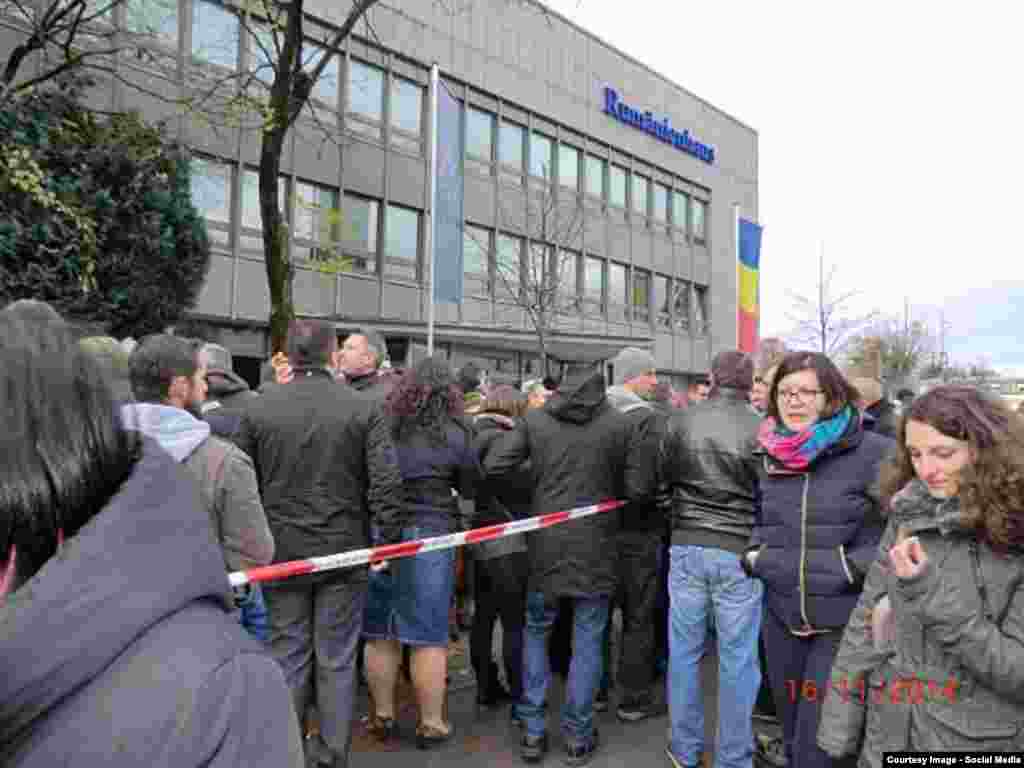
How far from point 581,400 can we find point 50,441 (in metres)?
3.80

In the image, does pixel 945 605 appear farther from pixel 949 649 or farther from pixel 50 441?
pixel 50 441

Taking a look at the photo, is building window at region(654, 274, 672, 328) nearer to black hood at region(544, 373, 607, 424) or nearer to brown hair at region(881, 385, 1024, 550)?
black hood at region(544, 373, 607, 424)

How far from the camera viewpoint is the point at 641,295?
102 ft

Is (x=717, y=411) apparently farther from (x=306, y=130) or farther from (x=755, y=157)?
(x=755, y=157)

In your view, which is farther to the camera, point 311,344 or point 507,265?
point 507,265

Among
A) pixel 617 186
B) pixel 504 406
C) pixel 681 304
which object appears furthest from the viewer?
pixel 681 304

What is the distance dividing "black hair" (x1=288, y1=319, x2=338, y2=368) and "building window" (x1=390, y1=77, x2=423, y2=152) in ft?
61.0

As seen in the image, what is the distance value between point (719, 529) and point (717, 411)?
61cm

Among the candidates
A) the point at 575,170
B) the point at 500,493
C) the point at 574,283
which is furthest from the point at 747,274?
the point at 500,493

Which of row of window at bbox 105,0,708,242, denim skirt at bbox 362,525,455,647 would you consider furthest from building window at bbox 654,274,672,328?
denim skirt at bbox 362,525,455,647

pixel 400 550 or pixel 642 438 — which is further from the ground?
pixel 642 438

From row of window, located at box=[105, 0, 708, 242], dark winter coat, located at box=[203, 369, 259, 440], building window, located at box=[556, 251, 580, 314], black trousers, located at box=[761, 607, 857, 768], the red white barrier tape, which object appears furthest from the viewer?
building window, located at box=[556, 251, 580, 314]

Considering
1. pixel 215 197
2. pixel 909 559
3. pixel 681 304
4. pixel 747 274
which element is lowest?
pixel 909 559

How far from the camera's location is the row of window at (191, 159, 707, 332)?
1817 centimetres
